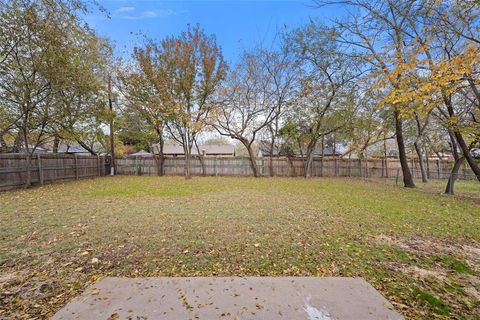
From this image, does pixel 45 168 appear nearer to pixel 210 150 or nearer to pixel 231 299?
pixel 231 299

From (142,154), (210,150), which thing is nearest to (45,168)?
(142,154)

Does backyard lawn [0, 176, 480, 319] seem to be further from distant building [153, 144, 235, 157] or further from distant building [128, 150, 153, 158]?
distant building [153, 144, 235, 157]

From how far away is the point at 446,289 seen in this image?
7.34 ft

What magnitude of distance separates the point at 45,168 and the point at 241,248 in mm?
11337

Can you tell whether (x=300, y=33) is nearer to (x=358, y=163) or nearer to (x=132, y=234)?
(x=358, y=163)

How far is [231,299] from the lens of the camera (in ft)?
6.60

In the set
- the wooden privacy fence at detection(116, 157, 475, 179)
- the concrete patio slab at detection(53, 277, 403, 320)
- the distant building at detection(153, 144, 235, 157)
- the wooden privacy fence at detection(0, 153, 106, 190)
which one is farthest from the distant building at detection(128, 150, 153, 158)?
the concrete patio slab at detection(53, 277, 403, 320)

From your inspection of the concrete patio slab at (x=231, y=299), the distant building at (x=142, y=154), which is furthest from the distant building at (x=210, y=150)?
the concrete patio slab at (x=231, y=299)

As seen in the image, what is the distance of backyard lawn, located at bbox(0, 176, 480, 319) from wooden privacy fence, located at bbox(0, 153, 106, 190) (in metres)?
4.10

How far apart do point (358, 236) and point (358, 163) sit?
47.8 feet

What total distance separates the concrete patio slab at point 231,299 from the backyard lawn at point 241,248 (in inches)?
7.3

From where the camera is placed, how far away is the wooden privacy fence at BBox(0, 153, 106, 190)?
8.62m

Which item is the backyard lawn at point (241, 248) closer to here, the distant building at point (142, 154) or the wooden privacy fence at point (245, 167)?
the wooden privacy fence at point (245, 167)

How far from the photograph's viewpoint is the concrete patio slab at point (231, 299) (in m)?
1.82
